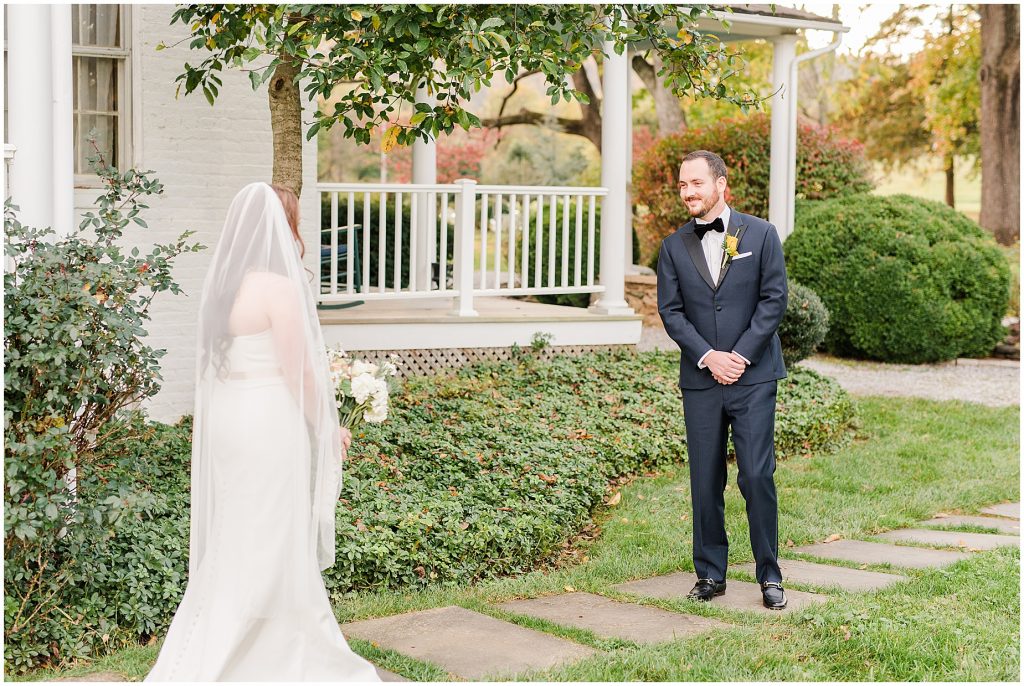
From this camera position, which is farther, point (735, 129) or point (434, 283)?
point (735, 129)

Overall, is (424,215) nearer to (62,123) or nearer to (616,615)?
(62,123)

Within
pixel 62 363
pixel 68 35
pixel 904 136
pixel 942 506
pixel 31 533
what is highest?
pixel 904 136

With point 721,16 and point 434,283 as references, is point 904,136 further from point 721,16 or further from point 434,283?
point 721,16

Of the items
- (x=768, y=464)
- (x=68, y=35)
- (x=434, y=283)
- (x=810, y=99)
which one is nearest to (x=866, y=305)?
(x=434, y=283)

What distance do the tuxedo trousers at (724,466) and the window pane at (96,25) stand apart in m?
5.54

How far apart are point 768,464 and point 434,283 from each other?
6879 mm

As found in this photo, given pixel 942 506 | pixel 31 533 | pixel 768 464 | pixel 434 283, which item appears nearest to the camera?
pixel 31 533

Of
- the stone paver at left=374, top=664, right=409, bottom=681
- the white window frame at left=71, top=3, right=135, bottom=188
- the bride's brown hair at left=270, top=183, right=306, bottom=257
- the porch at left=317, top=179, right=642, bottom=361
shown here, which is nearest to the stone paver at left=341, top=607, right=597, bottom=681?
the stone paver at left=374, top=664, right=409, bottom=681

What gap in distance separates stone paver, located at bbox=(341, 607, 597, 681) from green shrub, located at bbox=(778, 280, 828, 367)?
19.0 ft

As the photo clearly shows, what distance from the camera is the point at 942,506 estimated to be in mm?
7047

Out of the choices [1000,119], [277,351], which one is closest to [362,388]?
[277,351]

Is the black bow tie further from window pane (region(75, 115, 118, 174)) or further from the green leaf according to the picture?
window pane (region(75, 115, 118, 174))

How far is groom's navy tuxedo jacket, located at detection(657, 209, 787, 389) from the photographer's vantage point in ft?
16.1

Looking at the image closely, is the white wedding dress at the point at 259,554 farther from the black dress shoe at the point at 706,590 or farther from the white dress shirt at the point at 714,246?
the white dress shirt at the point at 714,246
